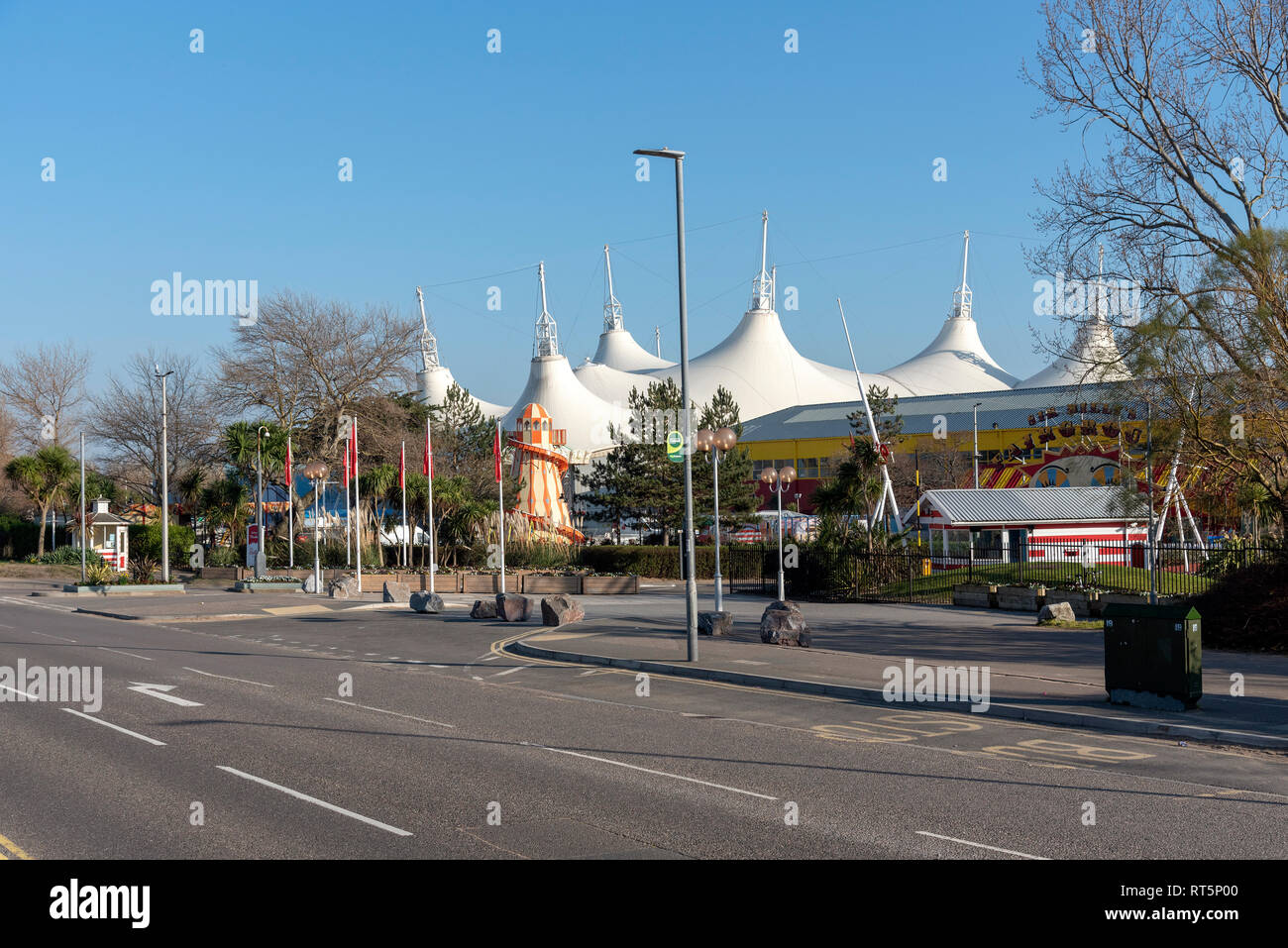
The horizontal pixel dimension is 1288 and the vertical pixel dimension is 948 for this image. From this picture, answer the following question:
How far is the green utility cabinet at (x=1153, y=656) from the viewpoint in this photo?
13.2 meters

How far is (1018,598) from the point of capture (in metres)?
29.0

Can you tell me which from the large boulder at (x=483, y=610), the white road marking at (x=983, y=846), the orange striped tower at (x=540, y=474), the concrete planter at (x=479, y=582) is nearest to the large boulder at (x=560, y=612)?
the large boulder at (x=483, y=610)

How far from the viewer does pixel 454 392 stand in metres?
77.4

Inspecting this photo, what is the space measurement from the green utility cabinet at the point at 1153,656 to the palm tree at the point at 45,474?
→ 53.9m

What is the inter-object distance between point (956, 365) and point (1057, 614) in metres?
118

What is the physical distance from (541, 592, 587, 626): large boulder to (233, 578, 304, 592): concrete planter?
48.7 ft

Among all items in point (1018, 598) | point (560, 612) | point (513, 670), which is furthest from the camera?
point (1018, 598)

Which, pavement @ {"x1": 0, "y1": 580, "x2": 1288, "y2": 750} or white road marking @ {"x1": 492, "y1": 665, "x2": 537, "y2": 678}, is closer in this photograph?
pavement @ {"x1": 0, "y1": 580, "x2": 1288, "y2": 750}

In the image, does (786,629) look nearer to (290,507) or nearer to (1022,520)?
(290,507)

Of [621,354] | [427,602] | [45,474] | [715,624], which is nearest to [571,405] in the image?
[621,354]

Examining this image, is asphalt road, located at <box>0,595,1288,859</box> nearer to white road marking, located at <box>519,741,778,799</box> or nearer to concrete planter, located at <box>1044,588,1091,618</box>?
white road marking, located at <box>519,741,778,799</box>

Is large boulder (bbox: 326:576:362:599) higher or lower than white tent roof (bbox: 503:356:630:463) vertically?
lower

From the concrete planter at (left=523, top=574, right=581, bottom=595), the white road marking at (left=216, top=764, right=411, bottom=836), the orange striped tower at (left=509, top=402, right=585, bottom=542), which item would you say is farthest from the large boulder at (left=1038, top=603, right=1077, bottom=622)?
the orange striped tower at (left=509, top=402, right=585, bottom=542)

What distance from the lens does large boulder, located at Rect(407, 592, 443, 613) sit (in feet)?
97.7
